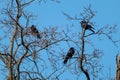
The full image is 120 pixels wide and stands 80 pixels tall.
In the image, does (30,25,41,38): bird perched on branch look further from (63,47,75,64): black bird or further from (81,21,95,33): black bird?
(81,21,95,33): black bird

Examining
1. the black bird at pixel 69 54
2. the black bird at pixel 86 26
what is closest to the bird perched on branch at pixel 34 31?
the black bird at pixel 69 54

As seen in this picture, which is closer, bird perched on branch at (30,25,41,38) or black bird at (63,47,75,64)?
black bird at (63,47,75,64)

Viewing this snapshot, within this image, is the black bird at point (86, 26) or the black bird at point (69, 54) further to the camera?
the black bird at point (69, 54)

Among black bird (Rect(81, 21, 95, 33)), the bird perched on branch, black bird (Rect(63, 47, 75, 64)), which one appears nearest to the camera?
black bird (Rect(81, 21, 95, 33))

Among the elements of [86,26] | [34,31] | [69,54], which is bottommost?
[69,54]

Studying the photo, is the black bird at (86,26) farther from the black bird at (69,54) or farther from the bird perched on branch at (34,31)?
the bird perched on branch at (34,31)

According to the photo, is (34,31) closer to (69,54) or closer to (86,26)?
(69,54)

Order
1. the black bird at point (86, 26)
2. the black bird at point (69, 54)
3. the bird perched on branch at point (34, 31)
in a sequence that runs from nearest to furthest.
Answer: the black bird at point (86, 26)
the black bird at point (69, 54)
the bird perched on branch at point (34, 31)

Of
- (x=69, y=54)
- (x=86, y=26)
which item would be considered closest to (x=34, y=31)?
(x=69, y=54)

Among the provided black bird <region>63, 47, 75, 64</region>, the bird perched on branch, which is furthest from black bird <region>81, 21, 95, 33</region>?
the bird perched on branch

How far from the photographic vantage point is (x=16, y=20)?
1603 cm

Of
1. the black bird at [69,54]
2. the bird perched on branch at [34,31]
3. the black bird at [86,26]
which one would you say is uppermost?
the bird perched on branch at [34,31]

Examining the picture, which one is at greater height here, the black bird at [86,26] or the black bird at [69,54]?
the black bird at [86,26]

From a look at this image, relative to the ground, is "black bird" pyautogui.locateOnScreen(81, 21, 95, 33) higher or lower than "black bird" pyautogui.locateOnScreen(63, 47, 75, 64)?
higher
